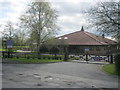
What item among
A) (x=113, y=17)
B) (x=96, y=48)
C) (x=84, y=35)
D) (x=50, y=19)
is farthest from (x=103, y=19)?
(x=84, y=35)

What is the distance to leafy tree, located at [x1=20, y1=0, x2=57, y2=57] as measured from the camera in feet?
121

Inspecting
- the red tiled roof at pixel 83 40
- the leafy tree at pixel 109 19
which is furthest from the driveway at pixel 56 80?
the red tiled roof at pixel 83 40

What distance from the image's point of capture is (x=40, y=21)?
37.2 metres

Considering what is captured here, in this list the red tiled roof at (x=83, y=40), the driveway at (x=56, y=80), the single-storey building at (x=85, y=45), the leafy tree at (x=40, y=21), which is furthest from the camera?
the red tiled roof at (x=83, y=40)

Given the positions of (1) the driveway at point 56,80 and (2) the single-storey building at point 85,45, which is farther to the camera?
(2) the single-storey building at point 85,45

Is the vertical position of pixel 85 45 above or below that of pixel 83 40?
below

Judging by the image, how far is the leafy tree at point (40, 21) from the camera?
36938 mm

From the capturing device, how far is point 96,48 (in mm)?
45500

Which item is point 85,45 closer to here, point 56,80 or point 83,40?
point 83,40

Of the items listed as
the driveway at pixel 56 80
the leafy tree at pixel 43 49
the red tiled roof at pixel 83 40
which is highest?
the red tiled roof at pixel 83 40

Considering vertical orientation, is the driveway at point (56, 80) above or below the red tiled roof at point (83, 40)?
below

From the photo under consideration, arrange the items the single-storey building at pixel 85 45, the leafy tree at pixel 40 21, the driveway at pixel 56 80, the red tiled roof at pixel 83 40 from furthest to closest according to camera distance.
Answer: the red tiled roof at pixel 83 40 < the single-storey building at pixel 85 45 < the leafy tree at pixel 40 21 < the driveway at pixel 56 80

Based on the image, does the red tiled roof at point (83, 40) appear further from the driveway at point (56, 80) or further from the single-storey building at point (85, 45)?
the driveway at point (56, 80)

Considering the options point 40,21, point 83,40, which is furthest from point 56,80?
point 83,40
